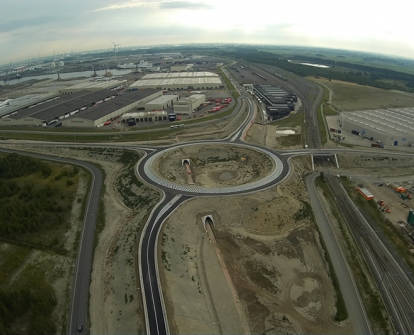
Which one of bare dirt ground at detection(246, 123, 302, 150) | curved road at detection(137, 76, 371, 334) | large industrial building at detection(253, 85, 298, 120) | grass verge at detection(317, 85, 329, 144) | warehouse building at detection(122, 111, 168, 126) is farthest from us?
large industrial building at detection(253, 85, 298, 120)

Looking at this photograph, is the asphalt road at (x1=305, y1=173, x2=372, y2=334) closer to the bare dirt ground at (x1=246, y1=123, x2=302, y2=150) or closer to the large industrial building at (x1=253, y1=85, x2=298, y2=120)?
the bare dirt ground at (x1=246, y1=123, x2=302, y2=150)

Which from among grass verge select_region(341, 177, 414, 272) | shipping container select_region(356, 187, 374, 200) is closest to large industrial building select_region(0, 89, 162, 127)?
grass verge select_region(341, 177, 414, 272)

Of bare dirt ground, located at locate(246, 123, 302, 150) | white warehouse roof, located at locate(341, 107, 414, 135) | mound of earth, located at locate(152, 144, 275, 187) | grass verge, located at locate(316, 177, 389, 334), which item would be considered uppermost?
white warehouse roof, located at locate(341, 107, 414, 135)

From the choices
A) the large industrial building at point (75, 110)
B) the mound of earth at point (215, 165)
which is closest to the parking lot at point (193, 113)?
the large industrial building at point (75, 110)

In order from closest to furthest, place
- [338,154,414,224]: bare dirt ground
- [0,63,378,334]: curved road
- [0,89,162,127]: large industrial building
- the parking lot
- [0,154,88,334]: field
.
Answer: [0,63,378,334]: curved road, [0,154,88,334]: field, [338,154,414,224]: bare dirt ground, the parking lot, [0,89,162,127]: large industrial building

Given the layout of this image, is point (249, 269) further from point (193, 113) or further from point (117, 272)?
point (193, 113)

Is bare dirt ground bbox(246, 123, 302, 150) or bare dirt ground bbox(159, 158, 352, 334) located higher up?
bare dirt ground bbox(246, 123, 302, 150)

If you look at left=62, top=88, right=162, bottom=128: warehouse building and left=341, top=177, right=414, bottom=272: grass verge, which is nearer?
left=341, top=177, right=414, bottom=272: grass verge

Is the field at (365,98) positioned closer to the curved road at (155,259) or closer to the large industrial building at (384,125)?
the large industrial building at (384,125)
